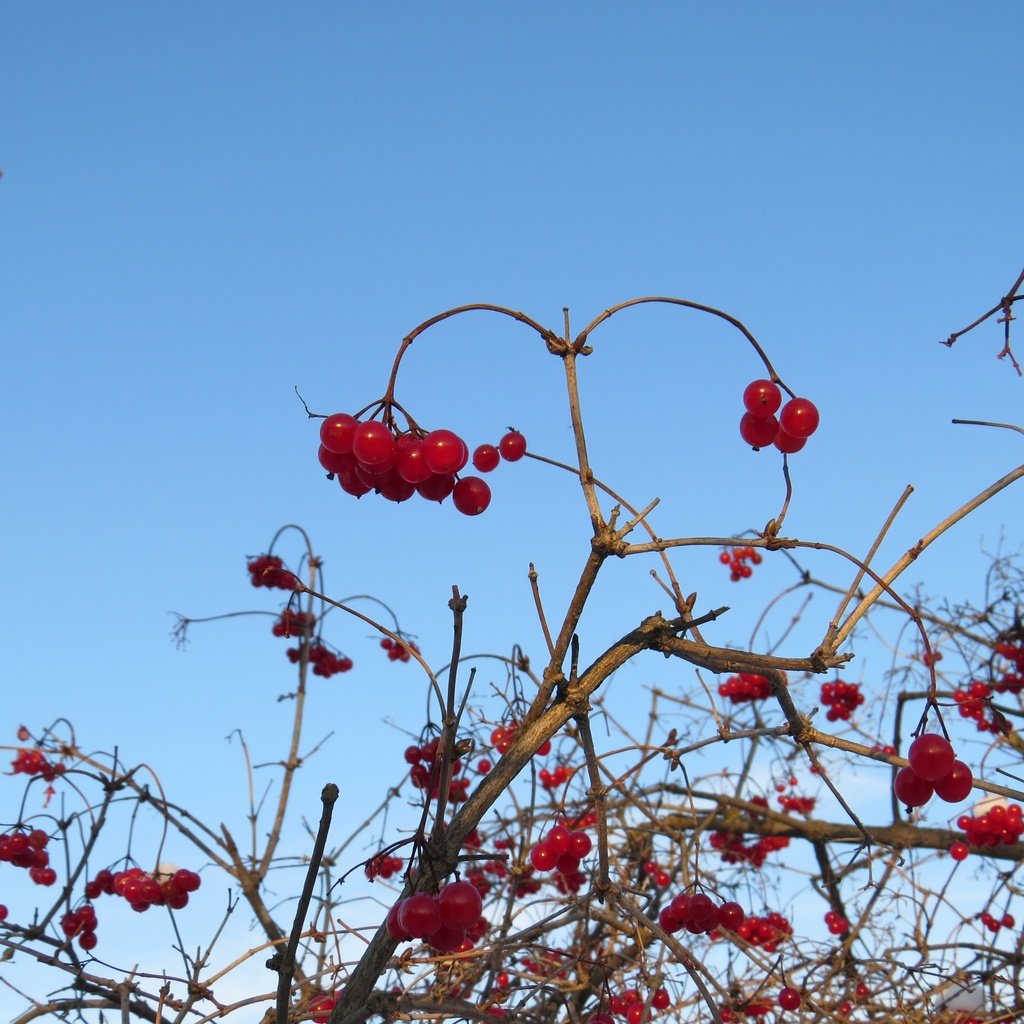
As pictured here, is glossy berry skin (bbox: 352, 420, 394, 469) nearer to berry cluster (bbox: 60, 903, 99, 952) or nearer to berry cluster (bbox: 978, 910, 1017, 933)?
berry cluster (bbox: 60, 903, 99, 952)

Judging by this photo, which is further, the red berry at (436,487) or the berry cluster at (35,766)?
the berry cluster at (35,766)

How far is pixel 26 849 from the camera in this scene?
3674mm

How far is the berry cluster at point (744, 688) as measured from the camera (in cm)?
534

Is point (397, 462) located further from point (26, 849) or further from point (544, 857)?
point (26, 849)

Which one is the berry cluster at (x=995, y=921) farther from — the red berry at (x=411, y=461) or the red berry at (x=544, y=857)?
the red berry at (x=411, y=461)

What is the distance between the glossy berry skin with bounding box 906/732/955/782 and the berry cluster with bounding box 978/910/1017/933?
10.8ft

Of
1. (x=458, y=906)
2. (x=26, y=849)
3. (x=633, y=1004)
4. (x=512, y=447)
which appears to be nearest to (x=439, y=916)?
(x=458, y=906)

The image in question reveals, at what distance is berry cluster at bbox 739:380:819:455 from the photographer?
6.91 ft

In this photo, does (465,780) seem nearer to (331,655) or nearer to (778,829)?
(331,655)

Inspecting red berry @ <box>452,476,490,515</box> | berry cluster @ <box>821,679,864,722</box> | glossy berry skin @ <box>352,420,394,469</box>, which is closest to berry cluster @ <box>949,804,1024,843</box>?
berry cluster @ <box>821,679,864,722</box>

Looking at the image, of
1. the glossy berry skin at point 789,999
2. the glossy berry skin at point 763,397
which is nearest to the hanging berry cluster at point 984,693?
the glossy berry skin at point 789,999

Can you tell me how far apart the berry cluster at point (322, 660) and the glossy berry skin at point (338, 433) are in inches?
115

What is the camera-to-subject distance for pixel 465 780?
149 inches

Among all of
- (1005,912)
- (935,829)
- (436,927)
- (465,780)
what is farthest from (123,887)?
(935,829)
